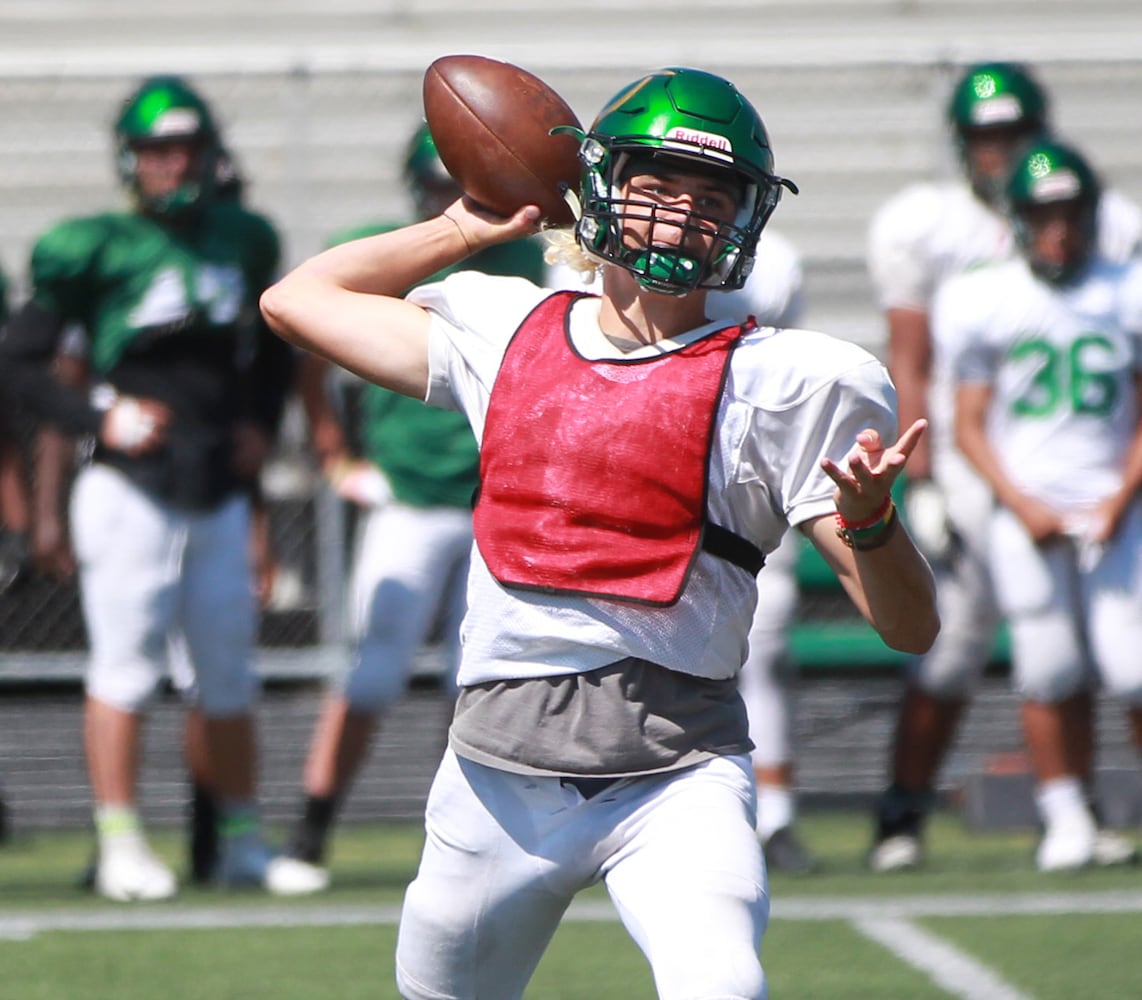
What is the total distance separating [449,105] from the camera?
3170mm

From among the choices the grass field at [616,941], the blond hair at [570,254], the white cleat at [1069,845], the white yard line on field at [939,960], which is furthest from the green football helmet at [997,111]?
the blond hair at [570,254]

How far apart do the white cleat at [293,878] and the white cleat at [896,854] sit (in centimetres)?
146

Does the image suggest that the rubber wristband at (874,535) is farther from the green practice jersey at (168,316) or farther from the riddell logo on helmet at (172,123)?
the riddell logo on helmet at (172,123)

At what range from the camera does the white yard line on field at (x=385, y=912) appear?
4.95m

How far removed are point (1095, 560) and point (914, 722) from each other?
69 centimetres

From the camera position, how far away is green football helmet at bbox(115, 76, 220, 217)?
17.4 ft

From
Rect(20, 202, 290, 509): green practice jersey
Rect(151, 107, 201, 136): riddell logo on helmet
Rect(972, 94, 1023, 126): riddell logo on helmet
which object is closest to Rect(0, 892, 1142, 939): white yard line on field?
Rect(20, 202, 290, 509): green practice jersey

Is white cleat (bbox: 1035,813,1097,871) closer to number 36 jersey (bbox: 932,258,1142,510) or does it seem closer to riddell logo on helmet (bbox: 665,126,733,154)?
number 36 jersey (bbox: 932,258,1142,510)

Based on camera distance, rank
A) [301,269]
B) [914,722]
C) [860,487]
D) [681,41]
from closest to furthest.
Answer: [860,487] → [301,269] → [914,722] → [681,41]

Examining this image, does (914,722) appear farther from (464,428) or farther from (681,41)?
(681,41)

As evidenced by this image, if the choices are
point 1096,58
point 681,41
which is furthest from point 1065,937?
point 681,41

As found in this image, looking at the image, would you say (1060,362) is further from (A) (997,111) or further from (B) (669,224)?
(B) (669,224)

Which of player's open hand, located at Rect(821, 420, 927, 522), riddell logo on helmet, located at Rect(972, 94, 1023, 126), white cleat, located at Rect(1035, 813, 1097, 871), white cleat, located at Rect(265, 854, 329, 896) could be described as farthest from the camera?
riddell logo on helmet, located at Rect(972, 94, 1023, 126)

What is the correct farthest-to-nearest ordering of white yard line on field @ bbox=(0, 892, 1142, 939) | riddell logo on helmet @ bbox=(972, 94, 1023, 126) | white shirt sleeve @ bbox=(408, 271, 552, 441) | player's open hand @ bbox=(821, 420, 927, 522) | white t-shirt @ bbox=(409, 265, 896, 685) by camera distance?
riddell logo on helmet @ bbox=(972, 94, 1023, 126) < white yard line on field @ bbox=(0, 892, 1142, 939) < white shirt sleeve @ bbox=(408, 271, 552, 441) < white t-shirt @ bbox=(409, 265, 896, 685) < player's open hand @ bbox=(821, 420, 927, 522)
